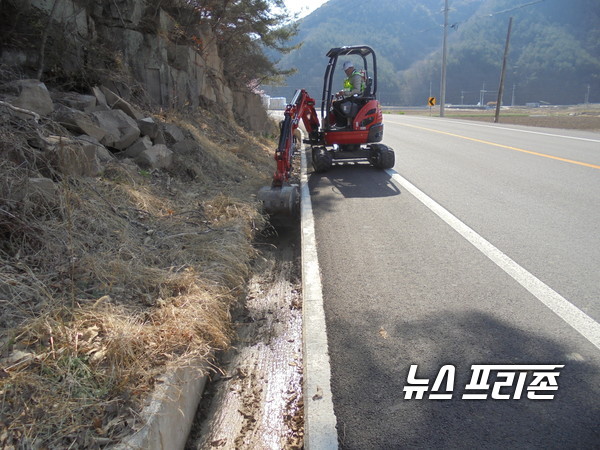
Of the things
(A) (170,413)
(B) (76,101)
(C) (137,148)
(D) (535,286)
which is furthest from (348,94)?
(A) (170,413)

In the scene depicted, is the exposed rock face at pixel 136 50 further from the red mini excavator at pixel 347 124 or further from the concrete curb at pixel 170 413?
the concrete curb at pixel 170 413

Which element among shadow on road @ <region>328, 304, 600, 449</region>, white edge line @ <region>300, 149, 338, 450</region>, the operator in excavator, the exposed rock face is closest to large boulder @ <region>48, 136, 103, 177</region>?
the exposed rock face

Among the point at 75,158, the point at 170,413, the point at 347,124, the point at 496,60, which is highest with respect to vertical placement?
the point at 496,60

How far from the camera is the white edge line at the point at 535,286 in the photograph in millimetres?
3340

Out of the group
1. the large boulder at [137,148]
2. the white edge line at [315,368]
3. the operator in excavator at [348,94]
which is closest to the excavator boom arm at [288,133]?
the operator in excavator at [348,94]

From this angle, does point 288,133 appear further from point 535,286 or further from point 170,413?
point 170,413

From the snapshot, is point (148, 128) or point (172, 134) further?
point (172, 134)

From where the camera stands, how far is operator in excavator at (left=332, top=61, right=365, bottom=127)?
1016 centimetres

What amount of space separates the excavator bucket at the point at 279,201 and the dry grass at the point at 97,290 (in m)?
0.52

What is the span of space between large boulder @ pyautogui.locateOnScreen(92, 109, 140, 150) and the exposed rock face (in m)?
0.68

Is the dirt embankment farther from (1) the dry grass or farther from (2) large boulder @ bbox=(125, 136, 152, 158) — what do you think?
(2) large boulder @ bbox=(125, 136, 152, 158)

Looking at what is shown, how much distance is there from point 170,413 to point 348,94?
9076mm

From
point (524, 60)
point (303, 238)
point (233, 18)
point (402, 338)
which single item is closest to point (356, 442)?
point (402, 338)

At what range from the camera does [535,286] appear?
13.2 ft
